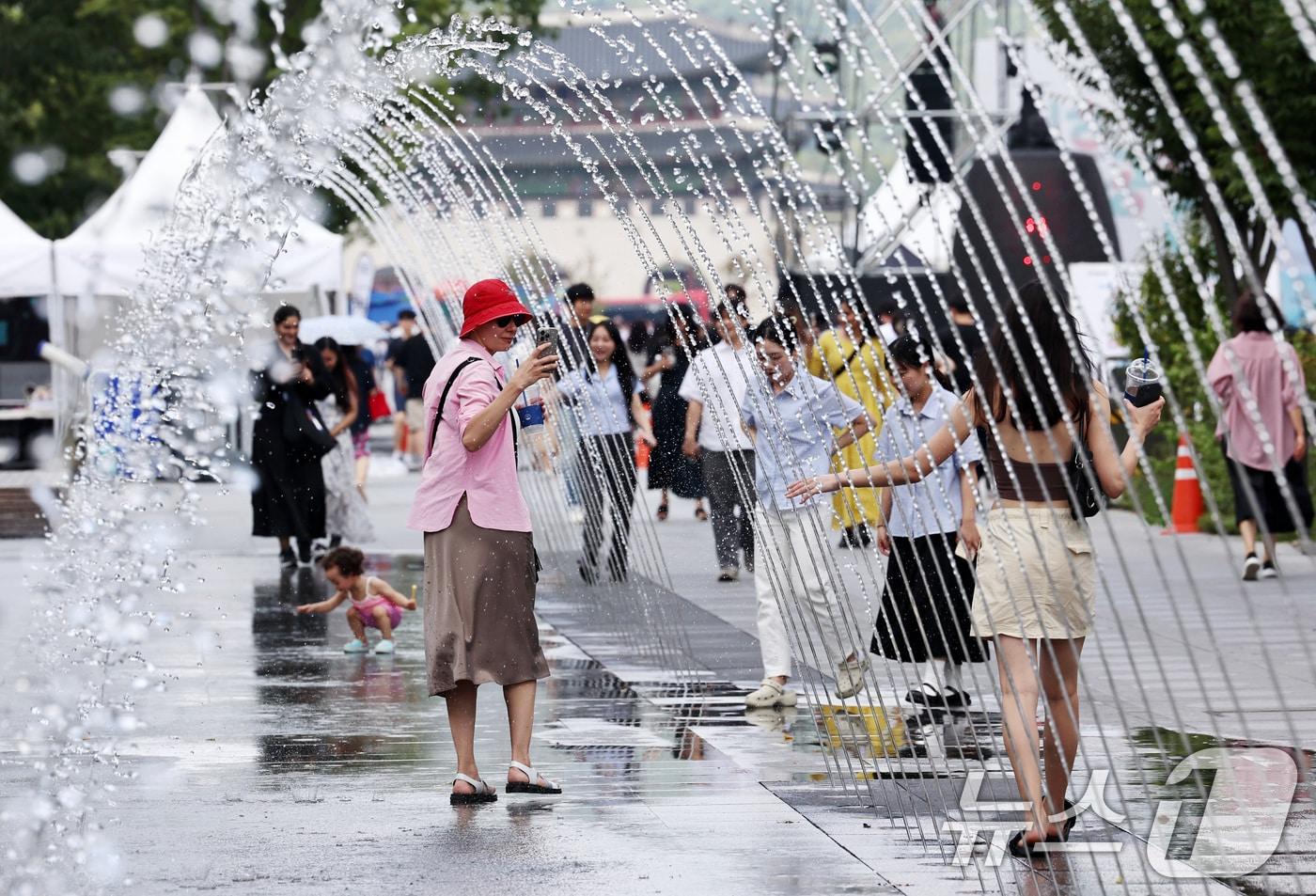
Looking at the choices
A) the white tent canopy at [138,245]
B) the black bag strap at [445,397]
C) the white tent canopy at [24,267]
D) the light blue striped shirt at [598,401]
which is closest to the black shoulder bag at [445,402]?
the black bag strap at [445,397]

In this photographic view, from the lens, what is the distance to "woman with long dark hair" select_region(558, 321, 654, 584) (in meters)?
13.8

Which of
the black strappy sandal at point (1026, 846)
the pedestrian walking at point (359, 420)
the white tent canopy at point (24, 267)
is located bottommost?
the black strappy sandal at point (1026, 846)

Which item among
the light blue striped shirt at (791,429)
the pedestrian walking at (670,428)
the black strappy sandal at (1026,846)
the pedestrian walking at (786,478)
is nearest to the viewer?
the black strappy sandal at (1026,846)

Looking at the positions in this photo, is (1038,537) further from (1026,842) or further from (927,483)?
(927,483)

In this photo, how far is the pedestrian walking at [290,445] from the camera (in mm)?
15445

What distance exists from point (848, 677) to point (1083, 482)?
2.61 metres

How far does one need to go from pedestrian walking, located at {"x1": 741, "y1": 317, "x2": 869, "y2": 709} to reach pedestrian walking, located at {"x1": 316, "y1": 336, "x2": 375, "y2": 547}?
6.04 metres

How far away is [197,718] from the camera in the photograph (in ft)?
29.3

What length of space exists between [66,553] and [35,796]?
4.91 meters

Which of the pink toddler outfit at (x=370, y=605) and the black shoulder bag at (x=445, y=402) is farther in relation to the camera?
the pink toddler outfit at (x=370, y=605)

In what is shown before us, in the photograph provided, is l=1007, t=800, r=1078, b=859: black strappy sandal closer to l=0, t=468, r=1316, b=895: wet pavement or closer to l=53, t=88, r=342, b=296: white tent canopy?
l=0, t=468, r=1316, b=895: wet pavement

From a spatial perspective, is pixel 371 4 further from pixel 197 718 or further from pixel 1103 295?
pixel 1103 295

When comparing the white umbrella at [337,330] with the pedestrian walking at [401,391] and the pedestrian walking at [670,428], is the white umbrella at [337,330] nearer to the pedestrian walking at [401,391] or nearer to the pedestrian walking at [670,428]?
the pedestrian walking at [670,428]

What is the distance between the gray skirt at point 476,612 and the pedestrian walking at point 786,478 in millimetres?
1556
